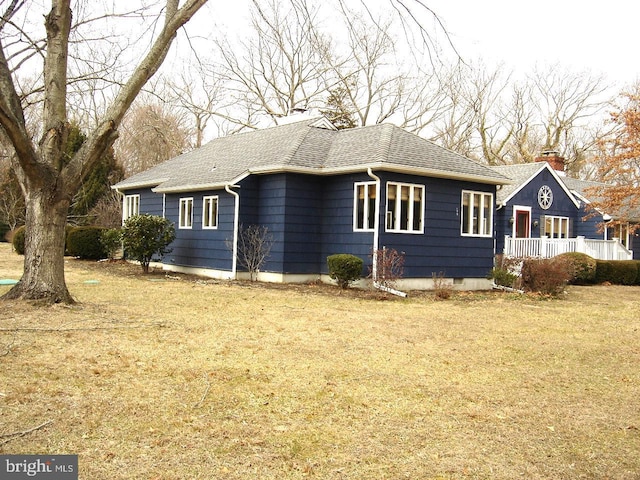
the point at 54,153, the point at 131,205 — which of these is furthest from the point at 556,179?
the point at 54,153

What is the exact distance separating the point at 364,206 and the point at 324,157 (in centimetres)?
227

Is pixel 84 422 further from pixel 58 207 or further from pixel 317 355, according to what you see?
pixel 58 207

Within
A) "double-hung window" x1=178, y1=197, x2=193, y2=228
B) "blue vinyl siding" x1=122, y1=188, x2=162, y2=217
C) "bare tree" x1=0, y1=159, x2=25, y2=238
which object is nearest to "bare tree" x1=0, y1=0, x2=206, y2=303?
"double-hung window" x1=178, y1=197, x2=193, y2=228

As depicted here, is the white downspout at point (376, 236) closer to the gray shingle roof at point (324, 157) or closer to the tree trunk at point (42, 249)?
the gray shingle roof at point (324, 157)

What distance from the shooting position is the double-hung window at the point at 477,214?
17.1m

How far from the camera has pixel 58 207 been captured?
9.80 metres

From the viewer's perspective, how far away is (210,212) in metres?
18.1

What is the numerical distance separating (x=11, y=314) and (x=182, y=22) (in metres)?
5.13

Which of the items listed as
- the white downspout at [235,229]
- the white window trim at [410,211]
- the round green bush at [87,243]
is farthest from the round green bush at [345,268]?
the round green bush at [87,243]

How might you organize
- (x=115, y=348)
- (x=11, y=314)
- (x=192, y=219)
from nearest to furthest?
(x=115, y=348), (x=11, y=314), (x=192, y=219)

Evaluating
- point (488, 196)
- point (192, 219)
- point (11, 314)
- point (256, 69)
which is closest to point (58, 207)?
point (11, 314)

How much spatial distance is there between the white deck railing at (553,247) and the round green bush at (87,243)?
48.3ft

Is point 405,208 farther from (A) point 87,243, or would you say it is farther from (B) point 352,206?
(A) point 87,243

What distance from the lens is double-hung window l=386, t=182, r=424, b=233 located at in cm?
1539
